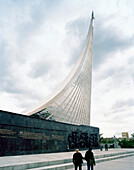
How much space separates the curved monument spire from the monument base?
1.66 m

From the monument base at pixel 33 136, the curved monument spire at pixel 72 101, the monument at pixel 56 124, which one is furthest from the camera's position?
the curved monument spire at pixel 72 101

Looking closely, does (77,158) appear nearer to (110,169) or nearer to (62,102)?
(110,169)

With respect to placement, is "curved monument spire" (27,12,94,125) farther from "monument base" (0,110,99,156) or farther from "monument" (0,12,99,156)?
"monument base" (0,110,99,156)

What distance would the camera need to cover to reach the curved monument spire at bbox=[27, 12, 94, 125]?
1585cm

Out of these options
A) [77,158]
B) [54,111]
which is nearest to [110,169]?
[77,158]

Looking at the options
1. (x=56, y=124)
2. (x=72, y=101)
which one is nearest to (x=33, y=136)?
(x=56, y=124)

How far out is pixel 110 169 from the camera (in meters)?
6.04

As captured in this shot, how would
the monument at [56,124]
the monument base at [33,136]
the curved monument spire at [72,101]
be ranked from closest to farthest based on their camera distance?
1. the monument base at [33,136]
2. the monument at [56,124]
3. the curved monument spire at [72,101]

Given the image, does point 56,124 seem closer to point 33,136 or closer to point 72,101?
point 33,136

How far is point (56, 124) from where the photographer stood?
14180mm

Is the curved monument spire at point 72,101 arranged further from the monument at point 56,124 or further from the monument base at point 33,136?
the monument base at point 33,136

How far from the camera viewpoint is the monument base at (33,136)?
9.86 m

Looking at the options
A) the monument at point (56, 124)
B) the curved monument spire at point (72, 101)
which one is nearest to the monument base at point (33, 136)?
the monument at point (56, 124)

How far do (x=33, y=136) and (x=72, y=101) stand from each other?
850 cm
